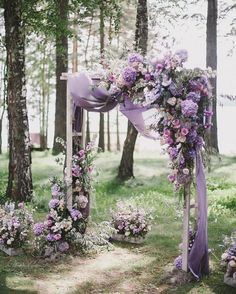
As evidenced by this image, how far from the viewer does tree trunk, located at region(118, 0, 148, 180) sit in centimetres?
1341

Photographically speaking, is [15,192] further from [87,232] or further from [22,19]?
[22,19]

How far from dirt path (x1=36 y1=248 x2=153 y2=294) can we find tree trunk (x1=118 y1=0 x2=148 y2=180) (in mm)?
5886

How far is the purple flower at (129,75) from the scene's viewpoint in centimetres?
692

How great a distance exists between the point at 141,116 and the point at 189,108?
4.47 feet

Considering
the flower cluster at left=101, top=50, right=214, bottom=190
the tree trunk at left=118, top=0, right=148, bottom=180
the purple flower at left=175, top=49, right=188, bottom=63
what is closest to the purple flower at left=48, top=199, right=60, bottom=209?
the flower cluster at left=101, top=50, right=214, bottom=190

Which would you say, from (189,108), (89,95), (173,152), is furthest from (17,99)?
(189,108)

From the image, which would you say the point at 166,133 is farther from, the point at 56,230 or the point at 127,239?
the point at 127,239

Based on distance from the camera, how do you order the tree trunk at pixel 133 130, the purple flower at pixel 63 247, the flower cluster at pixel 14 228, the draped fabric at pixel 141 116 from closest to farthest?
the draped fabric at pixel 141 116
the purple flower at pixel 63 247
the flower cluster at pixel 14 228
the tree trunk at pixel 133 130

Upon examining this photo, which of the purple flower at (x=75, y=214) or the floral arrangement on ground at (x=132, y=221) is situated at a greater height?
the purple flower at (x=75, y=214)

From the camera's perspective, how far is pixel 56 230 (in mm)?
7934

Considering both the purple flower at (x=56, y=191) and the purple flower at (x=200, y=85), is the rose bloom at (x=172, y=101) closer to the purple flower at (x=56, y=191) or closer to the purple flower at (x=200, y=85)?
the purple flower at (x=200, y=85)

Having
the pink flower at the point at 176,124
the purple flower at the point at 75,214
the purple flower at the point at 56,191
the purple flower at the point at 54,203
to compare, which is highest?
the pink flower at the point at 176,124

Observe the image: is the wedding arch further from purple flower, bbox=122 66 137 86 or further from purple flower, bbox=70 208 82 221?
purple flower, bbox=70 208 82 221

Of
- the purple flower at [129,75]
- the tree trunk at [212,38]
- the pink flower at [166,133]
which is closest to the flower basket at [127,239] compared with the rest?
the pink flower at [166,133]
